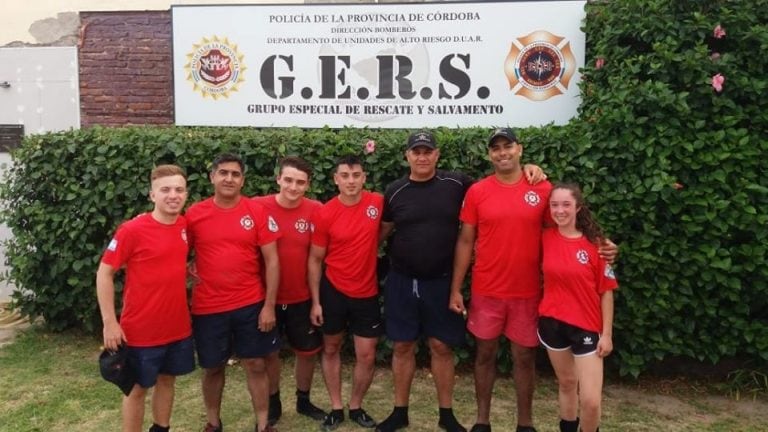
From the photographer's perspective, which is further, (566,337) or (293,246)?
(293,246)

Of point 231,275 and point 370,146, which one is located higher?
point 370,146

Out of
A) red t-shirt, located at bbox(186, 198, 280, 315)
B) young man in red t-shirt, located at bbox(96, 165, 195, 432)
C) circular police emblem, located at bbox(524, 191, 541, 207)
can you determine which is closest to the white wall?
red t-shirt, located at bbox(186, 198, 280, 315)

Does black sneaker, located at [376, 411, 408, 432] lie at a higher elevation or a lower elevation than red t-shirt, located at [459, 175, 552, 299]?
lower

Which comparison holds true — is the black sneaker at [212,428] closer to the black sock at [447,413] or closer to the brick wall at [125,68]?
the black sock at [447,413]

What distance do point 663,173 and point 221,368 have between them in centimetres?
321

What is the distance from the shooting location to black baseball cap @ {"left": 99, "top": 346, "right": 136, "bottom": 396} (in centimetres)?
303

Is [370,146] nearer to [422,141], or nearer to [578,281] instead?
[422,141]

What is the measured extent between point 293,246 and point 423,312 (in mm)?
911

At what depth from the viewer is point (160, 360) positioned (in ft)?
10.5

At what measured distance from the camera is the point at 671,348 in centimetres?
440

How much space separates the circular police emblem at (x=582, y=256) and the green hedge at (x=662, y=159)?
1.28 meters

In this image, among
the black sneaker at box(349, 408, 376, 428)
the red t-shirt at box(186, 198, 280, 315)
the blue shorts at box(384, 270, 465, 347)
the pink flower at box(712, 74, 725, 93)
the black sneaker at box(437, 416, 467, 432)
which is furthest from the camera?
the pink flower at box(712, 74, 725, 93)

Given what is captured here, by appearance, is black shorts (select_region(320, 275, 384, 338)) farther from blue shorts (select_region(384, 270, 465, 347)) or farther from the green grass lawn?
the green grass lawn

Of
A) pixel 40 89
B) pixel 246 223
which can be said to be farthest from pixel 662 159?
pixel 40 89
